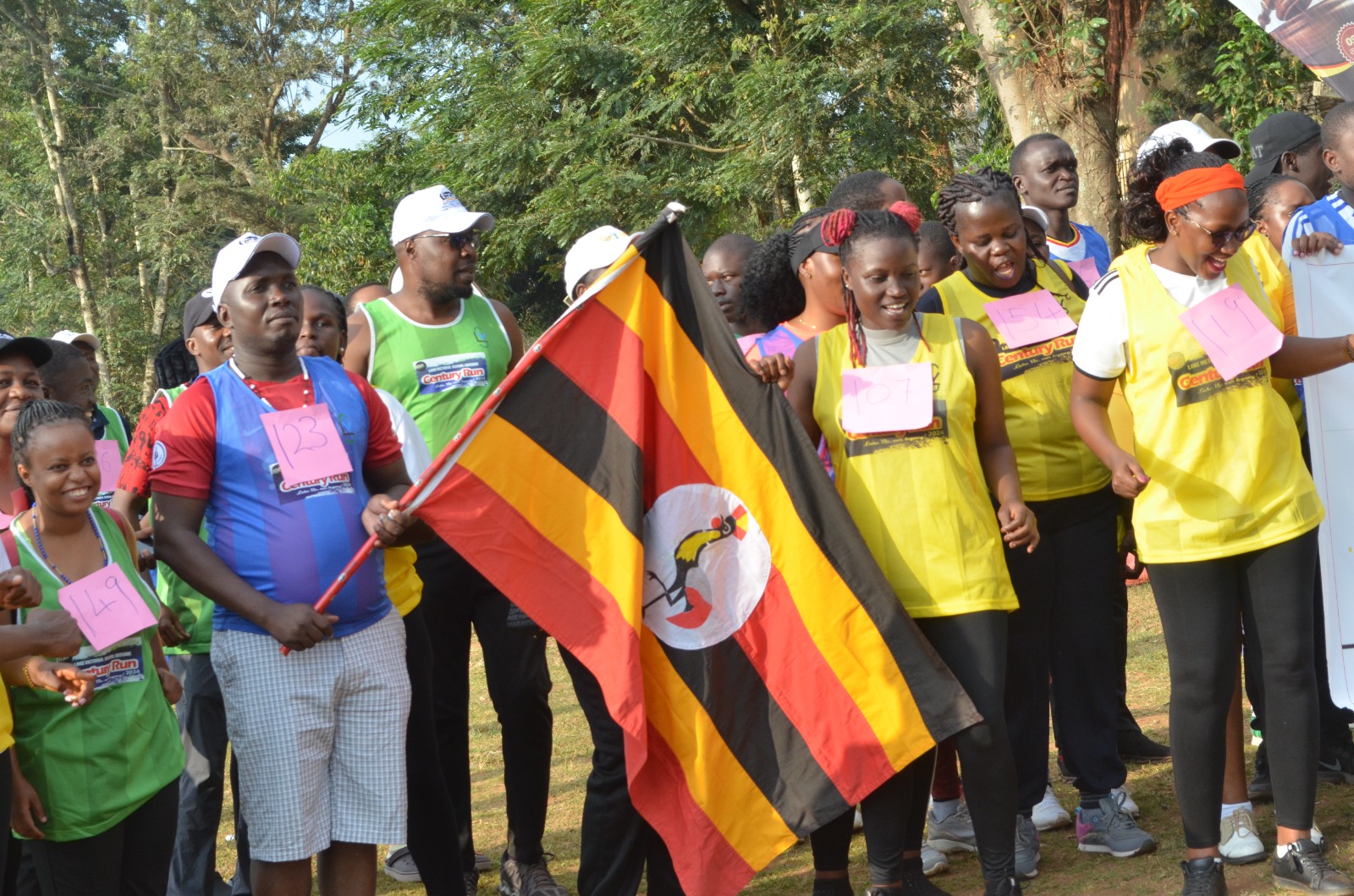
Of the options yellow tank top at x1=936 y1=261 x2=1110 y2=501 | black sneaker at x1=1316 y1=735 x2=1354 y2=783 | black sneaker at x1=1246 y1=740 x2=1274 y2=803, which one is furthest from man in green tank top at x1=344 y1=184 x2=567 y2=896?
black sneaker at x1=1316 y1=735 x2=1354 y2=783

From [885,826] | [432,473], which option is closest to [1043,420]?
[885,826]

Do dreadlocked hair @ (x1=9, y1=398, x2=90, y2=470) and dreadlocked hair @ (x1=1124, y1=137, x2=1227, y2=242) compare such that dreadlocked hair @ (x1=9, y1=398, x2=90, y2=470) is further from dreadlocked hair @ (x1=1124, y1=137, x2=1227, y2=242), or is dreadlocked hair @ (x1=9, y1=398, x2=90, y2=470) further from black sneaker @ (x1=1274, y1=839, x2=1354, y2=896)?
black sneaker @ (x1=1274, y1=839, x2=1354, y2=896)

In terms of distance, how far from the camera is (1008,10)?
452 inches

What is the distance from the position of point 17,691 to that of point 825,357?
95.5 inches

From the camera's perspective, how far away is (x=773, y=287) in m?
5.41

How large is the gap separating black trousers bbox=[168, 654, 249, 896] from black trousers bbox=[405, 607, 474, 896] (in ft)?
2.40

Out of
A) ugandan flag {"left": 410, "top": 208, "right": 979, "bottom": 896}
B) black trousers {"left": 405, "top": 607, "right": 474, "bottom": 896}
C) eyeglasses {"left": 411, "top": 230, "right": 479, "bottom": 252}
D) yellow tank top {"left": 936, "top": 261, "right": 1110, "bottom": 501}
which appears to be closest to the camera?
ugandan flag {"left": 410, "top": 208, "right": 979, "bottom": 896}

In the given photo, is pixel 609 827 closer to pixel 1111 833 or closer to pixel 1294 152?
pixel 1111 833

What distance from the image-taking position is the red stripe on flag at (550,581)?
4.03m

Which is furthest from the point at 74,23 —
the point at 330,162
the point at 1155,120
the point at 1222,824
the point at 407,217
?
the point at 1222,824

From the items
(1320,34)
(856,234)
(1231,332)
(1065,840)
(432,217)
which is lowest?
(1065,840)

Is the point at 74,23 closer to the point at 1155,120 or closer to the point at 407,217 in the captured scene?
the point at 1155,120

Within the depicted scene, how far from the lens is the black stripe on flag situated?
418 centimetres

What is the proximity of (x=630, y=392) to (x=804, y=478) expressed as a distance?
56 centimetres
